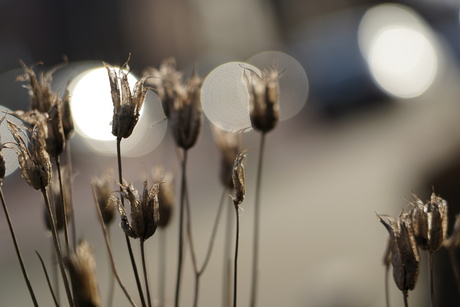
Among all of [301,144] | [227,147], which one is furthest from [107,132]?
[227,147]

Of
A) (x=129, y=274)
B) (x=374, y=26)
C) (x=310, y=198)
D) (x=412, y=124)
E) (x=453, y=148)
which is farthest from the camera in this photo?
(x=374, y=26)

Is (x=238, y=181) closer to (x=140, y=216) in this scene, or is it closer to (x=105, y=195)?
(x=140, y=216)

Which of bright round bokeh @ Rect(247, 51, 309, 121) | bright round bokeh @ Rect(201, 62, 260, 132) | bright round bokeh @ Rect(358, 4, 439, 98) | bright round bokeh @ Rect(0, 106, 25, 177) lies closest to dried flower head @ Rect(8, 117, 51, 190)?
bright round bokeh @ Rect(0, 106, 25, 177)

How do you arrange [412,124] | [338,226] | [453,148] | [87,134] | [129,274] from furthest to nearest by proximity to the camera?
[87,134] < [412,124] < [338,226] < [129,274] < [453,148]

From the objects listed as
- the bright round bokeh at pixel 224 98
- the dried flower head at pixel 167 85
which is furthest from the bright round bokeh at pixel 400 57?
the dried flower head at pixel 167 85

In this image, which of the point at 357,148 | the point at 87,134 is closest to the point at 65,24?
the point at 87,134

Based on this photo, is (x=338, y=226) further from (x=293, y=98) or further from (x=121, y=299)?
(x=293, y=98)

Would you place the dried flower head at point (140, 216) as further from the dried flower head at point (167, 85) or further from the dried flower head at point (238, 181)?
the dried flower head at point (167, 85)

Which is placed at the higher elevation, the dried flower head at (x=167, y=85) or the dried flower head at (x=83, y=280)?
the dried flower head at (x=167, y=85)
